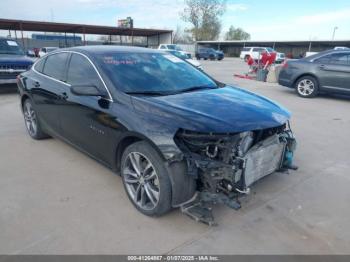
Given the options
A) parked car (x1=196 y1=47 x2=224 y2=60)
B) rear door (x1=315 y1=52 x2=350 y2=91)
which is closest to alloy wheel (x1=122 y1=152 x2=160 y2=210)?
rear door (x1=315 y1=52 x2=350 y2=91)

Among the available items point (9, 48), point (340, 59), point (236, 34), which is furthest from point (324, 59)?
point (236, 34)

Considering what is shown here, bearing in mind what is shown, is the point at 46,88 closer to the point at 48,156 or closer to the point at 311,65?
the point at 48,156

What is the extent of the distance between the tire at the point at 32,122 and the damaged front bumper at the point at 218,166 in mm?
3222

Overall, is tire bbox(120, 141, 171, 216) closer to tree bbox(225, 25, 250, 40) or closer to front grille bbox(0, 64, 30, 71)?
front grille bbox(0, 64, 30, 71)

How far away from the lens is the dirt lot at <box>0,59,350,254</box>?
2.46 m

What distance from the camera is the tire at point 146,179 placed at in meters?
2.57

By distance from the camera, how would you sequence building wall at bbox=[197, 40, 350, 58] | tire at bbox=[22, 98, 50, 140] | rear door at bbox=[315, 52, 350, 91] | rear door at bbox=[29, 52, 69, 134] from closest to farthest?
rear door at bbox=[29, 52, 69, 134] < tire at bbox=[22, 98, 50, 140] < rear door at bbox=[315, 52, 350, 91] < building wall at bbox=[197, 40, 350, 58]

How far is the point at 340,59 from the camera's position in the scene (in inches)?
334

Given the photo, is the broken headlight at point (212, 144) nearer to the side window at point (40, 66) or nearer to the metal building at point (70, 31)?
the side window at point (40, 66)

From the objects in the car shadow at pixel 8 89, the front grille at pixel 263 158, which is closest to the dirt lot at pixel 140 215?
the front grille at pixel 263 158

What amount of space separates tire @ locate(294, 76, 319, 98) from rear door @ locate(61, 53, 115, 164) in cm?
781

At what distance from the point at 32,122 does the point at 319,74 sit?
26.8ft

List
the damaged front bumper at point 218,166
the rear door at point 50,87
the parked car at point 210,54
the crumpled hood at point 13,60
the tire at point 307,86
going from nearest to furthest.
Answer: the damaged front bumper at point 218,166 → the rear door at point 50,87 → the crumpled hood at point 13,60 → the tire at point 307,86 → the parked car at point 210,54

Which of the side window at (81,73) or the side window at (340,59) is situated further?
the side window at (340,59)
